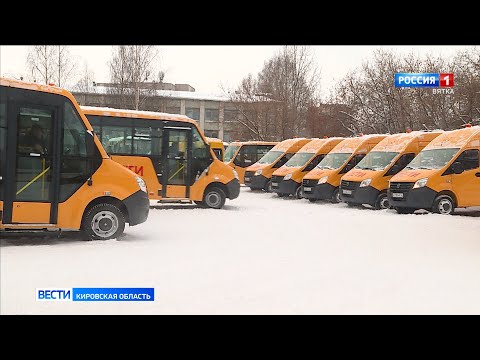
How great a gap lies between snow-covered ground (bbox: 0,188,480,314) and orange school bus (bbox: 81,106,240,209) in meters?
4.14

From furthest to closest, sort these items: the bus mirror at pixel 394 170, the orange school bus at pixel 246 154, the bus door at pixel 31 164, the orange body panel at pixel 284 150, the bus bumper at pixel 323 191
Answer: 1. the orange school bus at pixel 246 154
2. the orange body panel at pixel 284 150
3. the bus bumper at pixel 323 191
4. the bus mirror at pixel 394 170
5. the bus door at pixel 31 164

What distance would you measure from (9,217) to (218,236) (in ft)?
12.1

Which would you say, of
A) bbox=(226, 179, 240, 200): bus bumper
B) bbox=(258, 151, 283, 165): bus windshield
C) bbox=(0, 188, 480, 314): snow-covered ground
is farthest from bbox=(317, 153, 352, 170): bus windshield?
bbox=(0, 188, 480, 314): snow-covered ground

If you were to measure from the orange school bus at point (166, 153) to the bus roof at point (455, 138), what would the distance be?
6575 mm

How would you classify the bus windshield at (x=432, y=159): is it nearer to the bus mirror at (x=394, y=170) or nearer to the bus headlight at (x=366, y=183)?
the bus mirror at (x=394, y=170)

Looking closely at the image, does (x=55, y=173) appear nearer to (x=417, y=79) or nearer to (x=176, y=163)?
(x=417, y=79)

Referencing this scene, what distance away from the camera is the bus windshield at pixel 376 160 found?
17.5 meters

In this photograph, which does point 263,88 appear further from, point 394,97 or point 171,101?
point 394,97

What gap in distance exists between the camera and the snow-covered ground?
5191 millimetres

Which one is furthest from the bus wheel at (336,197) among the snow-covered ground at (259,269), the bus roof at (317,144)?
the snow-covered ground at (259,269)

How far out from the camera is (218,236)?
9.97 meters

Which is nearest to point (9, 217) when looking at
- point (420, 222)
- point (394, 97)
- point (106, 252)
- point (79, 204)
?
point (79, 204)

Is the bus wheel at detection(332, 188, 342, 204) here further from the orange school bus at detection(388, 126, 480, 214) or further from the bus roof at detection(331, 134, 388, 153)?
the orange school bus at detection(388, 126, 480, 214)

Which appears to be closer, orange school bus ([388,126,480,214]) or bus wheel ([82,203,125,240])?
bus wheel ([82,203,125,240])
